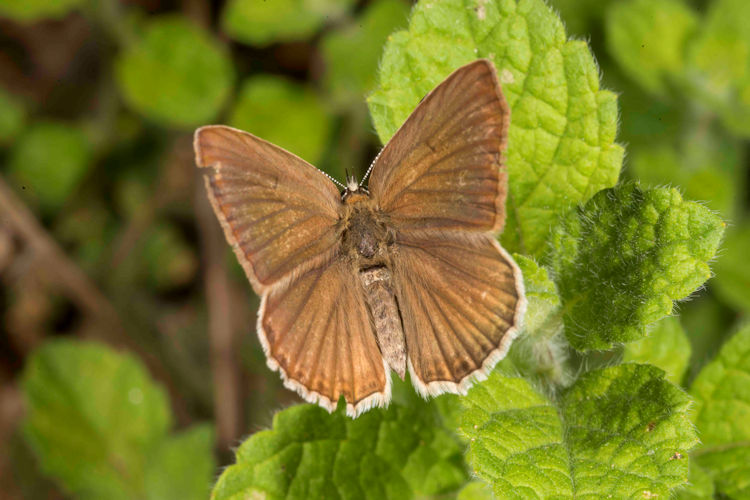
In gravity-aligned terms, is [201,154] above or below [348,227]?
above

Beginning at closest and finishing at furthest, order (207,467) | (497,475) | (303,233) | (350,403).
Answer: (497,475), (350,403), (303,233), (207,467)

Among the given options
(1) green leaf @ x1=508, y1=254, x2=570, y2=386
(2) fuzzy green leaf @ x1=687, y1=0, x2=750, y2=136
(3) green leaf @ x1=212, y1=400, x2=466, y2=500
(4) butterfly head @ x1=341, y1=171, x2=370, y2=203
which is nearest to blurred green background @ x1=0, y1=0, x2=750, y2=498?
(2) fuzzy green leaf @ x1=687, y1=0, x2=750, y2=136

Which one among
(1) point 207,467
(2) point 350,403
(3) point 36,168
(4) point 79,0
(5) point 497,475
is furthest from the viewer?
(3) point 36,168

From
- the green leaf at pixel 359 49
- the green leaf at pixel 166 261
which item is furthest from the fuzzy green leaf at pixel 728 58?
the green leaf at pixel 166 261

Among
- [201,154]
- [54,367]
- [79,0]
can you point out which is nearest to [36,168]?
[79,0]

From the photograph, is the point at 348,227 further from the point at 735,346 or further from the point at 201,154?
the point at 735,346

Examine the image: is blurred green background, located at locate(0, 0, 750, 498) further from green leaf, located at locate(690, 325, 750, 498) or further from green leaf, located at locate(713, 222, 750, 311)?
green leaf, located at locate(690, 325, 750, 498)

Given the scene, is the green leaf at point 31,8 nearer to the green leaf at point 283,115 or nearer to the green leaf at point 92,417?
the green leaf at point 283,115
